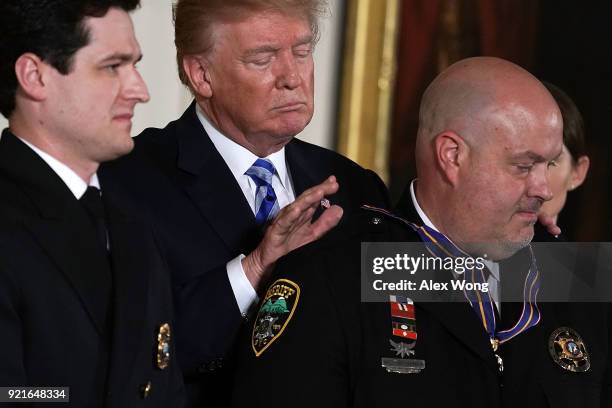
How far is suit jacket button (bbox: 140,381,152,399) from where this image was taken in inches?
89.4

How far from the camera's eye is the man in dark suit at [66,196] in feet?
6.86

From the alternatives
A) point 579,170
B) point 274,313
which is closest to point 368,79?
point 579,170

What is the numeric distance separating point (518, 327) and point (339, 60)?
3129 millimetres

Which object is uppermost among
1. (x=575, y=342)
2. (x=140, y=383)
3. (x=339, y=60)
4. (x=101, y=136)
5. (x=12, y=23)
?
(x=339, y=60)

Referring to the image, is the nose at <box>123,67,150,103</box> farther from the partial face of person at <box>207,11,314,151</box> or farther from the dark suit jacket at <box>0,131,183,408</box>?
the partial face of person at <box>207,11,314,151</box>

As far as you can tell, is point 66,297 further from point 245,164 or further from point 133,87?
point 245,164

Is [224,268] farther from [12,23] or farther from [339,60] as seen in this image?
[339,60]

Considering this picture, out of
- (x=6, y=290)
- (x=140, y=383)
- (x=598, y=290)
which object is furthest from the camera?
(x=598, y=290)

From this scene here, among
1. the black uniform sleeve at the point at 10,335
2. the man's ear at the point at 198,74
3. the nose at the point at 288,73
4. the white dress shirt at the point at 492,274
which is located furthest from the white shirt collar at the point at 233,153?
the black uniform sleeve at the point at 10,335

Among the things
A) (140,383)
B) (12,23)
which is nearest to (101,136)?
(12,23)

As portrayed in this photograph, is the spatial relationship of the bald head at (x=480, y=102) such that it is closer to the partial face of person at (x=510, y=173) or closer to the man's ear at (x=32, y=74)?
the partial face of person at (x=510, y=173)

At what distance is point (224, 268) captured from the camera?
2.78 meters

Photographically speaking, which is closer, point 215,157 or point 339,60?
point 215,157

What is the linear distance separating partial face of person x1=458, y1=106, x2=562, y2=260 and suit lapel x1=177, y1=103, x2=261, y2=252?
58 centimetres
